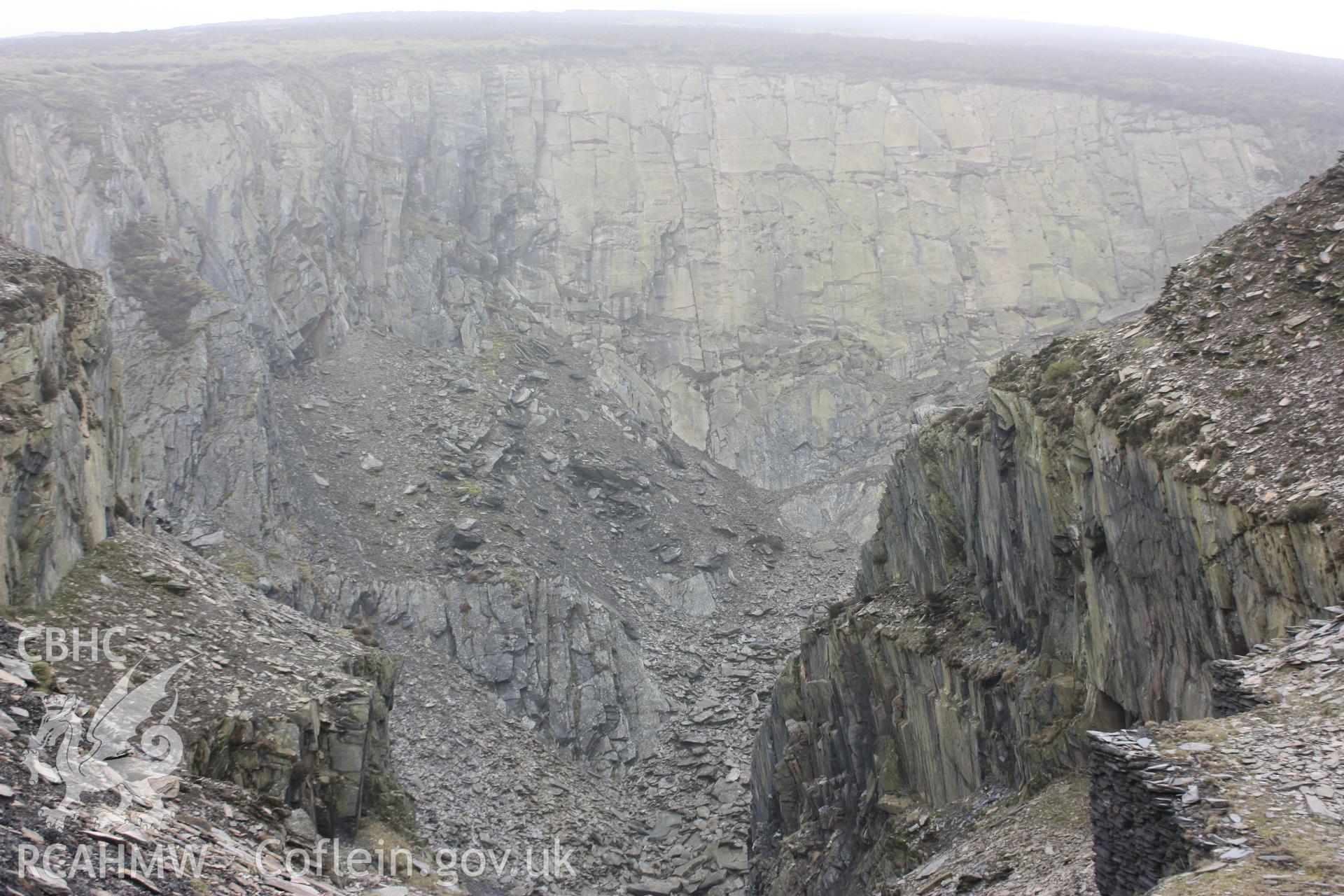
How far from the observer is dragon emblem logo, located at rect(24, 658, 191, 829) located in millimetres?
12734

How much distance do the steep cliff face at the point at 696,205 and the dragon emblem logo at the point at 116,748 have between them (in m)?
40.3

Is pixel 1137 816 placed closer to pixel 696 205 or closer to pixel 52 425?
pixel 52 425

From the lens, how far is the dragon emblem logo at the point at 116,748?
501 inches

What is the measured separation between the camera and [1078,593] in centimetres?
1914

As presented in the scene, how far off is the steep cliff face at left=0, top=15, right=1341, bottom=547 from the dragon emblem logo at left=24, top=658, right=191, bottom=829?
1585 inches

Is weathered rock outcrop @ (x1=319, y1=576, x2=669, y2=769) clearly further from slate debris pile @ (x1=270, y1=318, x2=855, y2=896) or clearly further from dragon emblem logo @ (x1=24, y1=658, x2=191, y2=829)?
dragon emblem logo @ (x1=24, y1=658, x2=191, y2=829)

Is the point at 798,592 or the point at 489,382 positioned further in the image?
the point at 489,382

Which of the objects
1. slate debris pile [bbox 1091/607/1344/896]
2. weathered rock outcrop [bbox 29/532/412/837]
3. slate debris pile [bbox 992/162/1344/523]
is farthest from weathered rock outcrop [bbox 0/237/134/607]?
slate debris pile [bbox 992/162/1344/523]

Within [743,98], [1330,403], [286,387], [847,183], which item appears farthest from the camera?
[743,98]

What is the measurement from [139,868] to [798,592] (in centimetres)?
4510

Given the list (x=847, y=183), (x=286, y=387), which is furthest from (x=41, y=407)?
(x=847, y=183)

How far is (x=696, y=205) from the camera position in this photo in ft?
235

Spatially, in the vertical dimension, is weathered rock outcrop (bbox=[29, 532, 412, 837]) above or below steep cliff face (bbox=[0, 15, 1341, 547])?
below

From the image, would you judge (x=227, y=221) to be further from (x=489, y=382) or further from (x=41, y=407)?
(x=41, y=407)
